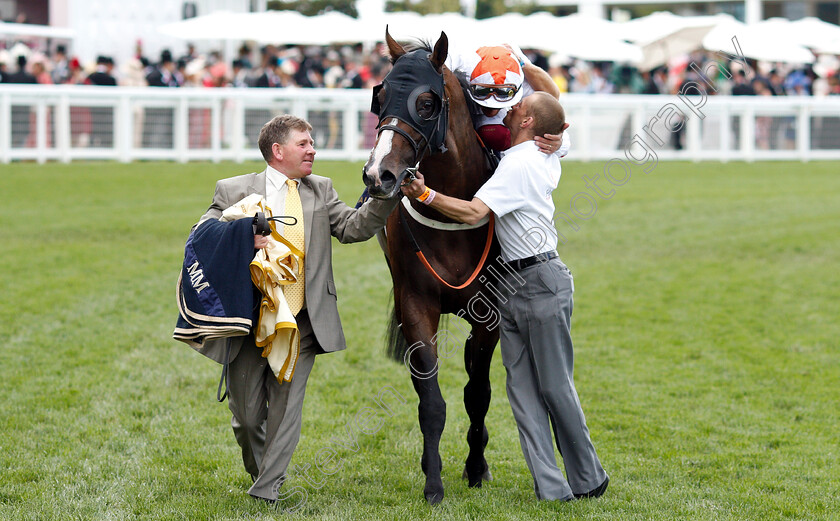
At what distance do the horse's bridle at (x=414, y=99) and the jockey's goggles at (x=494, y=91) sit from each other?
267mm

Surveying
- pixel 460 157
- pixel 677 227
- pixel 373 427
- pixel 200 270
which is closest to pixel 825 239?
pixel 677 227

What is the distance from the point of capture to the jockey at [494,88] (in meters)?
4.10

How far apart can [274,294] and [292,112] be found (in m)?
12.0

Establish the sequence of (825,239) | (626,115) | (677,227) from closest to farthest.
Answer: (825,239), (677,227), (626,115)

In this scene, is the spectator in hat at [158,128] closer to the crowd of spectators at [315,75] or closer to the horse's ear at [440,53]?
the crowd of spectators at [315,75]

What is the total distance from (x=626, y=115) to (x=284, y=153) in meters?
14.7

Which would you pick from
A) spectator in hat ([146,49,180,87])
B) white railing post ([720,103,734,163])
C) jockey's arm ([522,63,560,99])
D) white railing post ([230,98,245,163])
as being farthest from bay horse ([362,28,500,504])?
white railing post ([720,103,734,163])

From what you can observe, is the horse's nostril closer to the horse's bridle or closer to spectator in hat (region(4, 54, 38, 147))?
the horse's bridle

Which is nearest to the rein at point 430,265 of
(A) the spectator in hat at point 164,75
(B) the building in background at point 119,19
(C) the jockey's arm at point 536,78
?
(C) the jockey's arm at point 536,78

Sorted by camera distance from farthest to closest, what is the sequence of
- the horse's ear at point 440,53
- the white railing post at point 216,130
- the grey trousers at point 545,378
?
1. the white railing post at point 216,130
2. the grey trousers at point 545,378
3. the horse's ear at point 440,53

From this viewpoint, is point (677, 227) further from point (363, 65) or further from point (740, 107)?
point (363, 65)

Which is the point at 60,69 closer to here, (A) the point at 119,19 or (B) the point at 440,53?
(A) the point at 119,19

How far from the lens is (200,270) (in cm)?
386

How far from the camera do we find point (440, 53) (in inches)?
153
